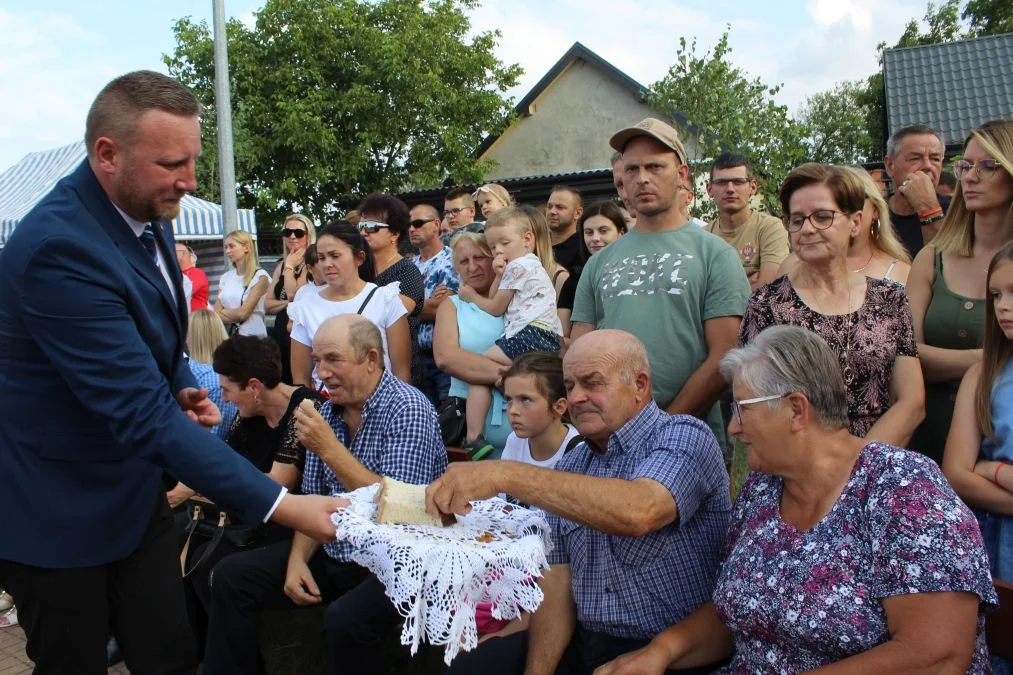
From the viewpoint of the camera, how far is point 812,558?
2.03 metres

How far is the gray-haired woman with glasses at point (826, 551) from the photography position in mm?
1841

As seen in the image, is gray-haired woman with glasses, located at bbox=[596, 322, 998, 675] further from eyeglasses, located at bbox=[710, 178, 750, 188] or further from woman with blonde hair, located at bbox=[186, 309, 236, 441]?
woman with blonde hair, located at bbox=[186, 309, 236, 441]

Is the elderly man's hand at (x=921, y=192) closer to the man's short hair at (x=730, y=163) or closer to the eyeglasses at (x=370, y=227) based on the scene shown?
the man's short hair at (x=730, y=163)

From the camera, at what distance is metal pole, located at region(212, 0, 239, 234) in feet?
35.1

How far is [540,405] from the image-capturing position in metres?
3.37

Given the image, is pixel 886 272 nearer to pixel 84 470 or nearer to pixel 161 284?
pixel 161 284

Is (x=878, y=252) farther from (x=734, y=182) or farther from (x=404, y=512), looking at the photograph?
(x=404, y=512)

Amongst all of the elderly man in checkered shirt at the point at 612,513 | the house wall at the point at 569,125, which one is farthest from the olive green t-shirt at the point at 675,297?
the house wall at the point at 569,125

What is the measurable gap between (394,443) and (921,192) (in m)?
2.90

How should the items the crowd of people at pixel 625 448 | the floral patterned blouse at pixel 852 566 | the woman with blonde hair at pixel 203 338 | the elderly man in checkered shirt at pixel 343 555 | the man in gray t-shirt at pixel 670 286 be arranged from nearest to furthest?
the floral patterned blouse at pixel 852 566
the crowd of people at pixel 625 448
the elderly man in checkered shirt at pixel 343 555
the man in gray t-shirt at pixel 670 286
the woman with blonde hair at pixel 203 338

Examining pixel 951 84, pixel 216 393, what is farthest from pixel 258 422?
pixel 951 84

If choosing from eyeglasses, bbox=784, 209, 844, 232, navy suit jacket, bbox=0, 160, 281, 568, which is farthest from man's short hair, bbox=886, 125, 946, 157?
navy suit jacket, bbox=0, 160, 281, 568

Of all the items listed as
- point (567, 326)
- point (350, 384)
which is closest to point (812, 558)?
point (350, 384)

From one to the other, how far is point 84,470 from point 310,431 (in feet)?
2.86
